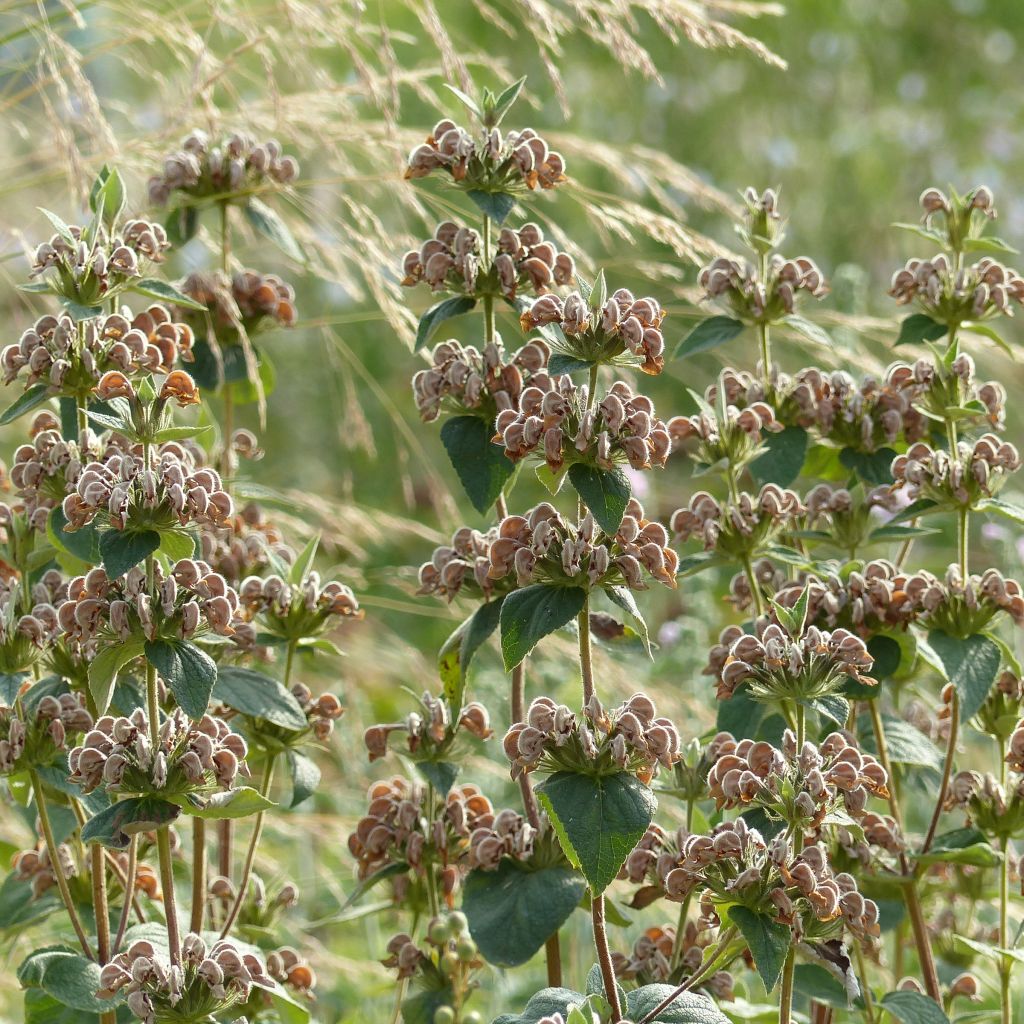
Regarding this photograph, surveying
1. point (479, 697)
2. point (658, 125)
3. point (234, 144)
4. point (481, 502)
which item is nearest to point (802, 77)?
point (658, 125)

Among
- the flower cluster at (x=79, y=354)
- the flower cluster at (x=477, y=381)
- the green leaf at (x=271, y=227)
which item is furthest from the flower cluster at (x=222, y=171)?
the flower cluster at (x=477, y=381)

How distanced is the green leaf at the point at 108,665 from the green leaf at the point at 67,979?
28 centimetres

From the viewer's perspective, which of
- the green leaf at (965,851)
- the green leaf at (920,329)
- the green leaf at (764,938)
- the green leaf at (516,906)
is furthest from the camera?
the green leaf at (920,329)

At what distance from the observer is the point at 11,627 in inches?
53.7

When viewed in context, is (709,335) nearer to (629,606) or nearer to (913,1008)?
(629,606)

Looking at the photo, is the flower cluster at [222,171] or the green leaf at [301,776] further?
the flower cluster at [222,171]

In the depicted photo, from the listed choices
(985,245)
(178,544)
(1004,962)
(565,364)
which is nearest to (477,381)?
(565,364)

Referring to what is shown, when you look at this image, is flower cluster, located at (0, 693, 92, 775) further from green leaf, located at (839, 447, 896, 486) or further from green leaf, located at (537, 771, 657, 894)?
green leaf, located at (839, 447, 896, 486)

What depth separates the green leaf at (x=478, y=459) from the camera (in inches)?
52.2

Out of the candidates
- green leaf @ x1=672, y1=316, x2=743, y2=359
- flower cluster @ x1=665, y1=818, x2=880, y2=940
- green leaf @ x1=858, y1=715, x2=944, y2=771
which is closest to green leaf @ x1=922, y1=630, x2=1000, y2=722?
green leaf @ x1=858, y1=715, x2=944, y2=771

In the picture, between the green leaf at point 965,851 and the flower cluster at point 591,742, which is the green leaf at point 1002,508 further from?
the flower cluster at point 591,742

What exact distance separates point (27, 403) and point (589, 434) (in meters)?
0.54

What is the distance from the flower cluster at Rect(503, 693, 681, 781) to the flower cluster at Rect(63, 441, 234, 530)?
312 millimetres

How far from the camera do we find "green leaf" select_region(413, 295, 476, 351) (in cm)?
135
